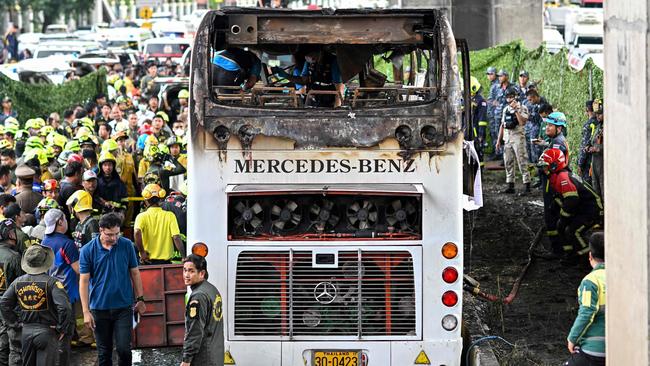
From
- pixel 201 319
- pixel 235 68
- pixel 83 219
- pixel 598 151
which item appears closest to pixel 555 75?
pixel 598 151

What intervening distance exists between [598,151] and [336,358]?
8887 millimetres

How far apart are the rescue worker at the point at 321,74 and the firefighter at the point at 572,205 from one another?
209 inches

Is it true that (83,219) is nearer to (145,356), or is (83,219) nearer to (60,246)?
(60,246)

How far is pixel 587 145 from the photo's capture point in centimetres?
1928

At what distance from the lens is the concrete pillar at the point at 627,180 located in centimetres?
778

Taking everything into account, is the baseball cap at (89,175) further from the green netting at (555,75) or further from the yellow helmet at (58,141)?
the green netting at (555,75)

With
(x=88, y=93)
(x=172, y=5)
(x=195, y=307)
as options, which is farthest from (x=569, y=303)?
(x=172, y=5)

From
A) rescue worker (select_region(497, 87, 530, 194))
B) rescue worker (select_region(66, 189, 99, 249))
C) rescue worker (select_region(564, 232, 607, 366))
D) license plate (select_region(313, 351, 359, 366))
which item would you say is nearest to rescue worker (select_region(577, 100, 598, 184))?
rescue worker (select_region(497, 87, 530, 194))

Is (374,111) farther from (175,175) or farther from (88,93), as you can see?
(88,93)

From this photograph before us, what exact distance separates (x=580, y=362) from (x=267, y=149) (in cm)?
310

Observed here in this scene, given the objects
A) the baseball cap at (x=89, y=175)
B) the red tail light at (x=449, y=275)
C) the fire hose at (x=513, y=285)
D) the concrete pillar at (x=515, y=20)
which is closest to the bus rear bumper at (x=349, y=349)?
the red tail light at (x=449, y=275)

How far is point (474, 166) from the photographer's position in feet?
41.3

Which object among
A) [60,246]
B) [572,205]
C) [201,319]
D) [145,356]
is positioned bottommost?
[145,356]

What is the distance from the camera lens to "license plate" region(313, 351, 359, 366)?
1078 centimetres
